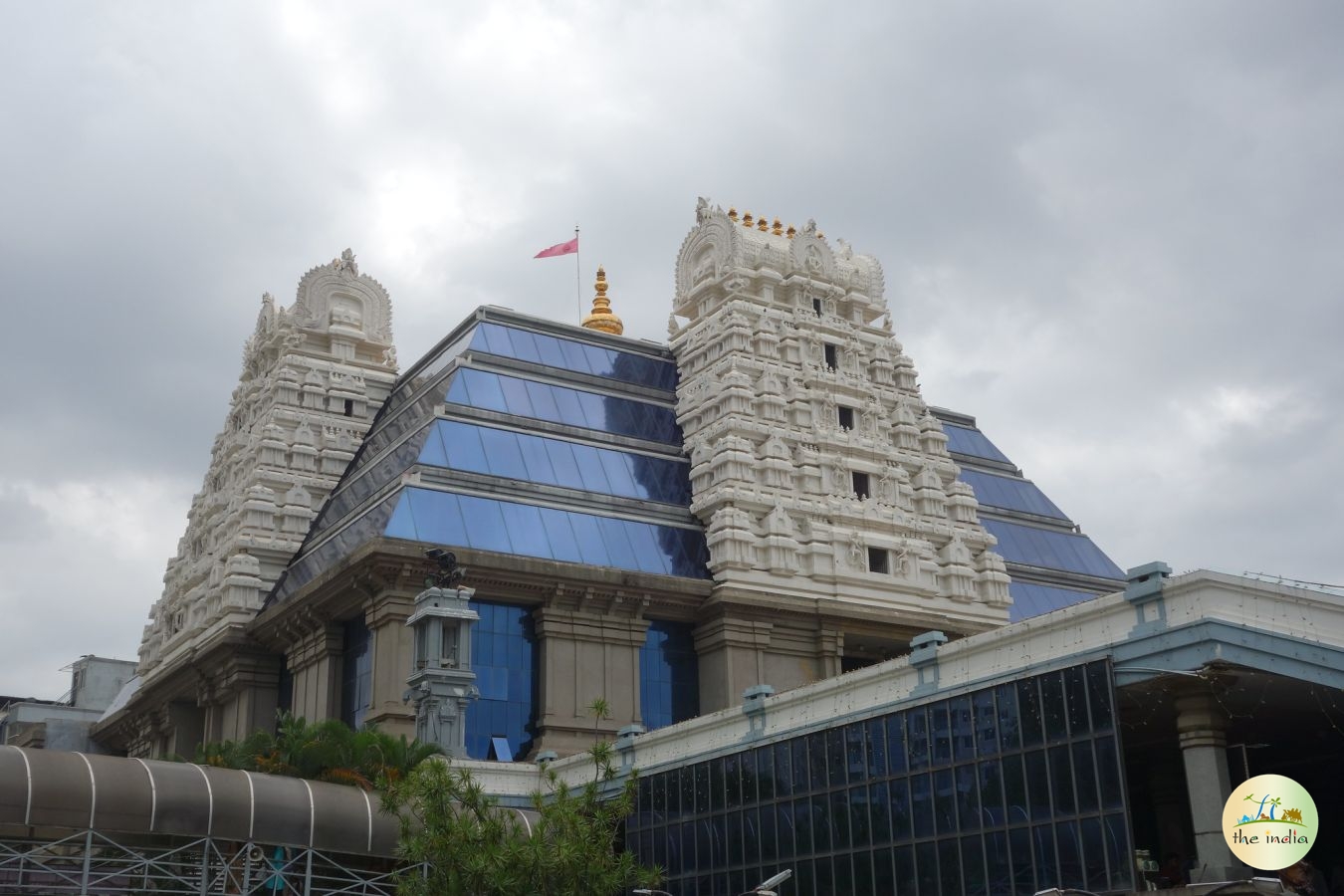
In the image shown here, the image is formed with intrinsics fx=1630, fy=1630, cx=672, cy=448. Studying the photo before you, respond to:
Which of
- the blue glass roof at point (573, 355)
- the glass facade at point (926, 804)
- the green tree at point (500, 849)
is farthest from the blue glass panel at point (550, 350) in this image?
the green tree at point (500, 849)

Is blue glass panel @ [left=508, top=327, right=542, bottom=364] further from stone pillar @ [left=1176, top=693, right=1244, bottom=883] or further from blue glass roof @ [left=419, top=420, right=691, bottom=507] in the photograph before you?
stone pillar @ [left=1176, top=693, right=1244, bottom=883]

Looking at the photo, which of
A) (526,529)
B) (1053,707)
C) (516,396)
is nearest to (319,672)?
(526,529)

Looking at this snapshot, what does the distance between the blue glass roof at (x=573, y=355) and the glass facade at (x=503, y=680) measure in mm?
14116

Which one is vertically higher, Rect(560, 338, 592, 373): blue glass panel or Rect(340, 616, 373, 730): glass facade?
Rect(560, 338, 592, 373): blue glass panel

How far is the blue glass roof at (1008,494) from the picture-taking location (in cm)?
8238

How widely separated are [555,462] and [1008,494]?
28.8 metres

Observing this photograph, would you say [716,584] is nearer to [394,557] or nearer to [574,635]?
[574,635]

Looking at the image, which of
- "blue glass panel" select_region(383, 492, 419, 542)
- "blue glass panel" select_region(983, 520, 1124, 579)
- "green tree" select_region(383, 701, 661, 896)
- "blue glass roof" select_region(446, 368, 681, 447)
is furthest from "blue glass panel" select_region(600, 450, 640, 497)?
"green tree" select_region(383, 701, 661, 896)

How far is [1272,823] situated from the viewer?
3041cm

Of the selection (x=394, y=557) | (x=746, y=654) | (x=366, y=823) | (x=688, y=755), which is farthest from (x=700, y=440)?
(x=366, y=823)

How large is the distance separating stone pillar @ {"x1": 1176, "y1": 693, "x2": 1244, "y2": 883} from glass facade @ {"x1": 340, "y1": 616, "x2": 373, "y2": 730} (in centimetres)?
3342

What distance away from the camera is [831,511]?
6638cm

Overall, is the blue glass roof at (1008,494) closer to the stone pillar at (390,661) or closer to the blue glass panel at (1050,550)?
the blue glass panel at (1050,550)

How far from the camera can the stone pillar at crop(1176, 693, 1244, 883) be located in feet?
105
